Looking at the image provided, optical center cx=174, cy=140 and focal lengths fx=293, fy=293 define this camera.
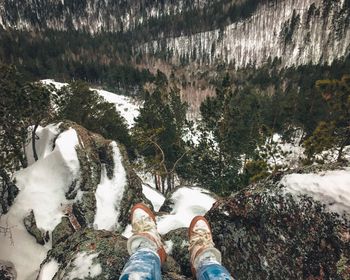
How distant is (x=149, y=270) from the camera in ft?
10.8

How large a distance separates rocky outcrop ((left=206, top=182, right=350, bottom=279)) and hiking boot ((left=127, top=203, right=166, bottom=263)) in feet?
4.07

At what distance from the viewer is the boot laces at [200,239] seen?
4.79 m

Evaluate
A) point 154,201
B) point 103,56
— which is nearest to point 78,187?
point 154,201

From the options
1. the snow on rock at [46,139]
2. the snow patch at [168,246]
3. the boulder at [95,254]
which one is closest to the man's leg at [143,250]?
the boulder at [95,254]

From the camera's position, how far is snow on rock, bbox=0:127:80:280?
1201cm

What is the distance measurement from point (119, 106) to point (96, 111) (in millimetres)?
35355

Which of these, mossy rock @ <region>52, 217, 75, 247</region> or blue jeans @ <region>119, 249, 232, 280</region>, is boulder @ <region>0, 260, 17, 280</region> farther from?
blue jeans @ <region>119, 249, 232, 280</region>

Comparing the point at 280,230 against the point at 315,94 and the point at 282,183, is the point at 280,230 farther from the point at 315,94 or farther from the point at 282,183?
the point at 315,94

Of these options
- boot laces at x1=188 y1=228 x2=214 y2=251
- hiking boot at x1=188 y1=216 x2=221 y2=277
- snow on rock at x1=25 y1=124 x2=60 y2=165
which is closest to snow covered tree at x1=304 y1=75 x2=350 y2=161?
hiking boot at x1=188 y1=216 x2=221 y2=277

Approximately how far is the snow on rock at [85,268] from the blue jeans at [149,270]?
1097 millimetres

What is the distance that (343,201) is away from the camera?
3711 millimetres

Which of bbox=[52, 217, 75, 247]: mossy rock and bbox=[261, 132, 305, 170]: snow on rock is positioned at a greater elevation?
bbox=[52, 217, 75, 247]: mossy rock

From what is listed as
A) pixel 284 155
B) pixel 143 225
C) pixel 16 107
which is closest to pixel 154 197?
pixel 284 155

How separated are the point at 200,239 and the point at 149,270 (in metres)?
1.78
